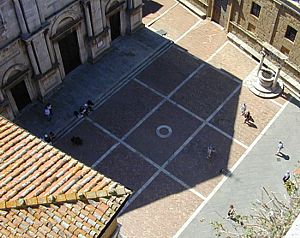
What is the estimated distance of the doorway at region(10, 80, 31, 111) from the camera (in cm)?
3135

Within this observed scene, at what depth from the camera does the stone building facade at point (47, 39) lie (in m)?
28.5

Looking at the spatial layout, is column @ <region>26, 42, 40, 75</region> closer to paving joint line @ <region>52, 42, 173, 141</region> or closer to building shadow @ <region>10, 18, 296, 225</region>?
building shadow @ <region>10, 18, 296, 225</region>

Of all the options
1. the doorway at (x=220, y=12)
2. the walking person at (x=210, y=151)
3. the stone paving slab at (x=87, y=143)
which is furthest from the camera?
the doorway at (x=220, y=12)

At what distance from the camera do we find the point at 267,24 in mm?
35812

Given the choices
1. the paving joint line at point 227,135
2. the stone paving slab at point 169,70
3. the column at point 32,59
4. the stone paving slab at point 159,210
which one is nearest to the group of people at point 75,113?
the column at point 32,59

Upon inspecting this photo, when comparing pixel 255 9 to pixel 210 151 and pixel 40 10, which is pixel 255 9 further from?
pixel 40 10

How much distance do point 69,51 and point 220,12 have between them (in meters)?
14.8

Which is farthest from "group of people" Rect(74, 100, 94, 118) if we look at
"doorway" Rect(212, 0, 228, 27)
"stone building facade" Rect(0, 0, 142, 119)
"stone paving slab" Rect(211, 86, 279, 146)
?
"doorway" Rect(212, 0, 228, 27)

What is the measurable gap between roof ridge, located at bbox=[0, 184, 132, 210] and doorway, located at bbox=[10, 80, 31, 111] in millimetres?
16789

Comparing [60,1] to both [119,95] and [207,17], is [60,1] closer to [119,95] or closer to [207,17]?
[119,95]

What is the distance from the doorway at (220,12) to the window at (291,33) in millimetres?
7035

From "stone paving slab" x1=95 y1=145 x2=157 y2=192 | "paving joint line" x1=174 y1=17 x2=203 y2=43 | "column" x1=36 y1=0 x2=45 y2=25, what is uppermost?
"column" x1=36 y1=0 x2=45 y2=25

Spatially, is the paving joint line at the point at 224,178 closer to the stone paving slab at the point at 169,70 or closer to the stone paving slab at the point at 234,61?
the stone paving slab at the point at 234,61

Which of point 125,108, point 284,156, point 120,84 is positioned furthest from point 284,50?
point 125,108
